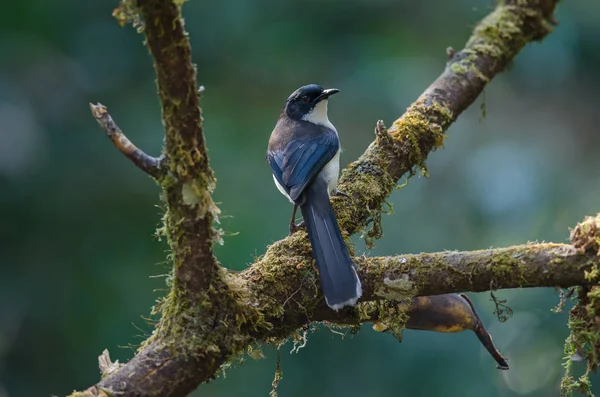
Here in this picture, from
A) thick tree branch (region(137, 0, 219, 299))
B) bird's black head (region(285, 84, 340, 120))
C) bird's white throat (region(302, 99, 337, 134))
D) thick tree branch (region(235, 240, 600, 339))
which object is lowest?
thick tree branch (region(235, 240, 600, 339))

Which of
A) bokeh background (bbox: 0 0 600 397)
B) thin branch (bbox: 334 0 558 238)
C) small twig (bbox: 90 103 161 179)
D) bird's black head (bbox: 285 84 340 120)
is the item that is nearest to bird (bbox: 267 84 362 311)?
bird's black head (bbox: 285 84 340 120)

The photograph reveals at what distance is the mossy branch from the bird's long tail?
0.07 metres

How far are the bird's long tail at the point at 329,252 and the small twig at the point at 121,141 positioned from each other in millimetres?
713

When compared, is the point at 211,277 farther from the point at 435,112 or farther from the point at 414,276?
the point at 435,112

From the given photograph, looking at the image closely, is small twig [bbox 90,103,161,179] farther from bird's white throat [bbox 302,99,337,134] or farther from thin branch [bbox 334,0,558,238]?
bird's white throat [bbox 302,99,337,134]

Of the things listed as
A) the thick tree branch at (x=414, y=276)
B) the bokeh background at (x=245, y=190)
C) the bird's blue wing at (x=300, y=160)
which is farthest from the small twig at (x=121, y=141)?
the bokeh background at (x=245, y=190)

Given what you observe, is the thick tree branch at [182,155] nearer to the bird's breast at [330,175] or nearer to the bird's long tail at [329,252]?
the bird's long tail at [329,252]

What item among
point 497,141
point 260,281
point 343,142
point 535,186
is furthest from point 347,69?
point 260,281

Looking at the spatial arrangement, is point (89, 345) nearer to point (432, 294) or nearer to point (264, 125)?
point (264, 125)

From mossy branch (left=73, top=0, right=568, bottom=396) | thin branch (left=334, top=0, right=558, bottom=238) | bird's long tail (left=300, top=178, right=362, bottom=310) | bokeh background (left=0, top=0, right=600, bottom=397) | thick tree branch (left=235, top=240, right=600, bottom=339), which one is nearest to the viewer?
mossy branch (left=73, top=0, right=568, bottom=396)

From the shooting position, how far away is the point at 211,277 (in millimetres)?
2477

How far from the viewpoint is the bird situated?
2.59 m

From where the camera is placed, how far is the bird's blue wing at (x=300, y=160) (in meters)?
3.50

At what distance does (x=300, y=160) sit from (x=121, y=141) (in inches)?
61.4
